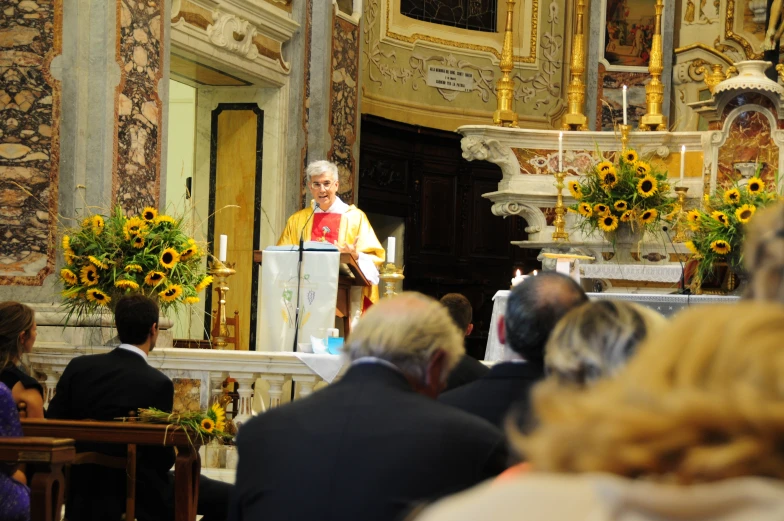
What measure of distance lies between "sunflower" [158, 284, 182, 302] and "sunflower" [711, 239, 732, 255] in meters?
3.05

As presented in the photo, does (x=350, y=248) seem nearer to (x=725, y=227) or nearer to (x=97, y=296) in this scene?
(x=97, y=296)

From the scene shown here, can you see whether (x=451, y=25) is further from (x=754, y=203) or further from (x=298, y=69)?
(x=754, y=203)

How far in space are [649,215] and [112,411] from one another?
4284mm

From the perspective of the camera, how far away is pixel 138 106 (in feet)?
28.3

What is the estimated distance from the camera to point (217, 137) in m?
11.3

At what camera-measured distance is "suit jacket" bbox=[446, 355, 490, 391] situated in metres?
4.13

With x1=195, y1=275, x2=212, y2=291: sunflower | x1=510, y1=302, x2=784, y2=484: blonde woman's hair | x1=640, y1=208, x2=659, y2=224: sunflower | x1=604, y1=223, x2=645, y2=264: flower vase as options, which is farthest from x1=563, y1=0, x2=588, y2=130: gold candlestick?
x1=510, y1=302, x2=784, y2=484: blonde woman's hair

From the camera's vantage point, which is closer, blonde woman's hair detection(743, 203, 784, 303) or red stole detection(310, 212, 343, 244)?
blonde woman's hair detection(743, 203, 784, 303)

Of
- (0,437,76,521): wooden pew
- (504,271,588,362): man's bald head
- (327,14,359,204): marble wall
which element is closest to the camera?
(504,271,588,362): man's bald head

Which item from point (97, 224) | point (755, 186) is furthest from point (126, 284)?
point (755, 186)

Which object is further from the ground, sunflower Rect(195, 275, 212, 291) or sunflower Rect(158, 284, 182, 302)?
sunflower Rect(195, 275, 212, 291)

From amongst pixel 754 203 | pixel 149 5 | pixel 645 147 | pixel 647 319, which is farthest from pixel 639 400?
pixel 645 147

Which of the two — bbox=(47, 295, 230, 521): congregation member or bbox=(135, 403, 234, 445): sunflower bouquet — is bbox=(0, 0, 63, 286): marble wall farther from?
bbox=(135, 403, 234, 445): sunflower bouquet

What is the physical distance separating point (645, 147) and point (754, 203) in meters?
4.13
